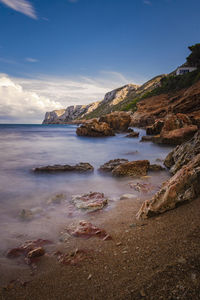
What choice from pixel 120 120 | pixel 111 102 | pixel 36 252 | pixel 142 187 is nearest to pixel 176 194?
pixel 142 187

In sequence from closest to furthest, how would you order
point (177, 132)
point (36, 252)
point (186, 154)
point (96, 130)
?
point (36, 252)
point (186, 154)
point (177, 132)
point (96, 130)

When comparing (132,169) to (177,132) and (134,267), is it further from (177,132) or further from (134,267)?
(177,132)


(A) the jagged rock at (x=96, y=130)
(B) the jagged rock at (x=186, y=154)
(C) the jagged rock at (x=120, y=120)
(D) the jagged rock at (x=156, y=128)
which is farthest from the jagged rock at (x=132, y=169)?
(C) the jagged rock at (x=120, y=120)

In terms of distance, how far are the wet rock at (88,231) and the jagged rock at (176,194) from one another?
2.74 feet

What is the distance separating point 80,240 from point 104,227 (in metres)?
0.59

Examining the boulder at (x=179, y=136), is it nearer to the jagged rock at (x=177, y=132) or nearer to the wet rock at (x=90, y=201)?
the jagged rock at (x=177, y=132)

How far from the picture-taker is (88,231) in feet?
12.0

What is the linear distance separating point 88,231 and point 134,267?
1.51m

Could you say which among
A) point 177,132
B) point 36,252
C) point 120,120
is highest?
point 120,120

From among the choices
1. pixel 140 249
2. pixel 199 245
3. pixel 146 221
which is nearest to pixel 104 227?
pixel 146 221

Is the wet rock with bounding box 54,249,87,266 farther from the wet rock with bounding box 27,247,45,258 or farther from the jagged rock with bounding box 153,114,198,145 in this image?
the jagged rock with bounding box 153,114,198,145

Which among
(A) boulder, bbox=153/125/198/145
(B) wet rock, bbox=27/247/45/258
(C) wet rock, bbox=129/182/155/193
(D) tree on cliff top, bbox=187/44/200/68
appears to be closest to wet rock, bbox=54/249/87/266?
(B) wet rock, bbox=27/247/45/258

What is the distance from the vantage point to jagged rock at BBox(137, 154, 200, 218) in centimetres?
352

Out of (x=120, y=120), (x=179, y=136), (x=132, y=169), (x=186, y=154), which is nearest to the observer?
(x=186, y=154)
